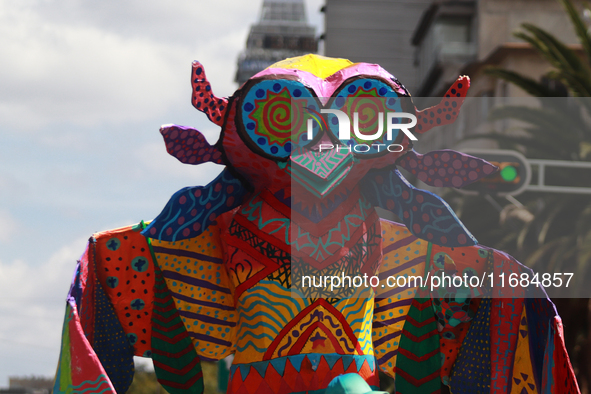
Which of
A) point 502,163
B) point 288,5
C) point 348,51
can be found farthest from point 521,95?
point 288,5

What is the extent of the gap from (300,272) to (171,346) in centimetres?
82

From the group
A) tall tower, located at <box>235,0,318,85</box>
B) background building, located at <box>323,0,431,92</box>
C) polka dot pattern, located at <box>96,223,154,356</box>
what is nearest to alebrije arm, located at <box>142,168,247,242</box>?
polka dot pattern, located at <box>96,223,154,356</box>

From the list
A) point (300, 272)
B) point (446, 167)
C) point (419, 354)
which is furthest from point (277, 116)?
point (419, 354)

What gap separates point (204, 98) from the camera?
146 inches

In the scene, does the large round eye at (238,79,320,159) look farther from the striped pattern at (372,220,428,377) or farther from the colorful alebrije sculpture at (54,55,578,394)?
the striped pattern at (372,220,428,377)

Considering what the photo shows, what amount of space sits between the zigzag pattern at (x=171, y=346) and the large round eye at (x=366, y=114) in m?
1.14

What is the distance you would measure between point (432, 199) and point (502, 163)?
5.17 meters

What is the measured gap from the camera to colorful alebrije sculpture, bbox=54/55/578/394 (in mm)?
3570

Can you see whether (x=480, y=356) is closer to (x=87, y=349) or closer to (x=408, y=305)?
(x=408, y=305)

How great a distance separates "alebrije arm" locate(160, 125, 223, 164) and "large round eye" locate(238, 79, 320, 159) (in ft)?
0.84

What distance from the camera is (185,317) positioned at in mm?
3959

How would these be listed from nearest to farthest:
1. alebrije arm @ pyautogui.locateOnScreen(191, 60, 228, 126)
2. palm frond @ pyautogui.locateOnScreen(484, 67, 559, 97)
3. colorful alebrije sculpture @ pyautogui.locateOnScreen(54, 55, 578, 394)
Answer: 1. colorful alebrije sculpture @ pyautogui.locateOnScreen(54, 55, 578, 394)
2. alebrije arm @ pyautogui.locateOnScreen(191, 60, 228, 126)
3. palm frond @ pyautogui.locateOnScreen(484, 67, 559, 97)

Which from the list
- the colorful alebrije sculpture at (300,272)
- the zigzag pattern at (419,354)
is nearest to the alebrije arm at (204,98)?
the colorful alebrije sculpture at (300,272)

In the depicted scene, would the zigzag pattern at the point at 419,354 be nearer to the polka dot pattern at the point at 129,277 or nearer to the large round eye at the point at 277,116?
the large round eye at the point at 277,116
